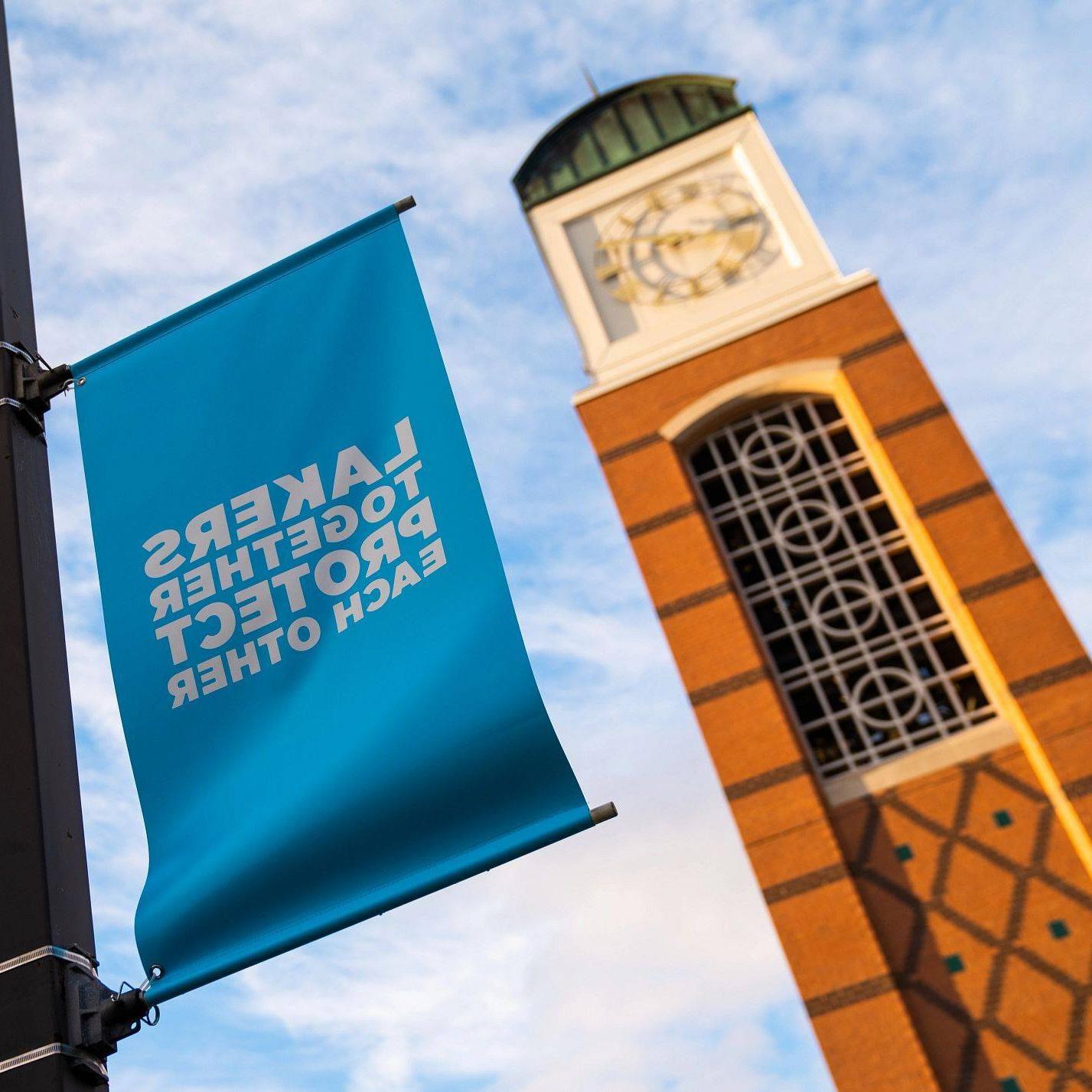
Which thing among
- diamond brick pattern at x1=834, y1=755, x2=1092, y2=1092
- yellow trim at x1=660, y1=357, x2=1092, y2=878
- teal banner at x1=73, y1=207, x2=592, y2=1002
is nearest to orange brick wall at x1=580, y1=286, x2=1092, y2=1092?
diamond brick pattern at x1=834, y1=755, x2=1092, y2=1092

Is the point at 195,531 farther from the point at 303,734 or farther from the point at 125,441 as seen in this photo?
the point at 303,734

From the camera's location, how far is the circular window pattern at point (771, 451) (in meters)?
19.0

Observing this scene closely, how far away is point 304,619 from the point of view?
3225mm

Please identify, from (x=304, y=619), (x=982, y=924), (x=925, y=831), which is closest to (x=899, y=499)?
(x=925, y=831)

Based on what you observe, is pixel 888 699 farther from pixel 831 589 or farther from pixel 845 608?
pixel 831 589

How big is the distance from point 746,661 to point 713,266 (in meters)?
7.15

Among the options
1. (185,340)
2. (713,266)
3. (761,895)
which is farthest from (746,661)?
(185,340)

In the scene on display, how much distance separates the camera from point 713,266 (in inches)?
827

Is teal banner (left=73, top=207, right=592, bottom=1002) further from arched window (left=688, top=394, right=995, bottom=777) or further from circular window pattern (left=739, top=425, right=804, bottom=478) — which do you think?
circular window pattern (left=739, top=425, right=804, bottom=478)

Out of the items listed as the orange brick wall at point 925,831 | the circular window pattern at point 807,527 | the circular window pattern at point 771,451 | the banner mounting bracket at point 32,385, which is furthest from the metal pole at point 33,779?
the circular window pattern at point 771,451

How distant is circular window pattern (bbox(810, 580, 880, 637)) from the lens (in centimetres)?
1744

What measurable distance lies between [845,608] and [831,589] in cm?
35

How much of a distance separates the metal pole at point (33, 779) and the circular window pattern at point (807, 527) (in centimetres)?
1546

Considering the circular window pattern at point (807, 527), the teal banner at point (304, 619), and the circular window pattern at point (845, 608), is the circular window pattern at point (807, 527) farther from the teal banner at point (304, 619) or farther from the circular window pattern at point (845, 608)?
the teal banner at point (304, 619)
